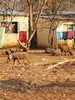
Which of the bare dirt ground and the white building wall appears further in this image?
the white building wall

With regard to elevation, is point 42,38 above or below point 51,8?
below

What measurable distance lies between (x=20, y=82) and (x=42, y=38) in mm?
25980

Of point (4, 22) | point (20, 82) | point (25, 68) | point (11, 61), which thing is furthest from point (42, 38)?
point (20, 82)

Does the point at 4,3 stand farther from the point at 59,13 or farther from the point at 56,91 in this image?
the point at 56,91

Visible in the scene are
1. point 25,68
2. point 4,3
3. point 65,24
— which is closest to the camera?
point 25,68

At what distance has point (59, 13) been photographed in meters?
34.8

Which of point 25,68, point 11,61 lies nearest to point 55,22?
point 11,61

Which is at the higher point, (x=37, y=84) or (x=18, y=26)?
(x=37, y=84)

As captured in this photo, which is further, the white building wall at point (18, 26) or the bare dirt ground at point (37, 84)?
the white building wall at point (18, 26)

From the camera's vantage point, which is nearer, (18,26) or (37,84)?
(37,84)

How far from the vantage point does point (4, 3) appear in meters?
30.7

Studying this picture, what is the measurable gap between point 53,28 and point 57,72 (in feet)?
68.2

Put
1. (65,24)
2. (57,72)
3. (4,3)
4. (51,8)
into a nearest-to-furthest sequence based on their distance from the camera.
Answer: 1. (57,72)
2. (4,3)
3. (51,8)
4. (65,24)

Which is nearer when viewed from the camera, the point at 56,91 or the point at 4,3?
the point at 56,91
